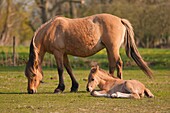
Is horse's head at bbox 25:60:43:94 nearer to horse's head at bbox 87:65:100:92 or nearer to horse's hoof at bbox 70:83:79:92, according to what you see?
horse's hoof at bbox 70:83:79:92

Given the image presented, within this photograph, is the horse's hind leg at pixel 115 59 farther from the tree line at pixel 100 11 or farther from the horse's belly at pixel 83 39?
the tree line at pixel 100 11

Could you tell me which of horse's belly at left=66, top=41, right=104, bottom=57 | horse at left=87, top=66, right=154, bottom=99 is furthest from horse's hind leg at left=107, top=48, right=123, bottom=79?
horse at left=87, top=66, right=154, bottom=99

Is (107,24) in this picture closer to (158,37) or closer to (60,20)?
(60,20)

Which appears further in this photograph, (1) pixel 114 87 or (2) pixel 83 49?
(2) pixel 83 49

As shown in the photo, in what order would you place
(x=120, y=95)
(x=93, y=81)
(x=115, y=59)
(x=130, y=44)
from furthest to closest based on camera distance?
(x=130, y=44), (x=115, y=59), (x=93, y=81), (x=120, y=95)

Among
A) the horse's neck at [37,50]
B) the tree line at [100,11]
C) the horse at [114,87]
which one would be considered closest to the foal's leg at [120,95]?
the horse at [114,87]

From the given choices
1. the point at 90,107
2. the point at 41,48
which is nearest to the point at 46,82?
the point at 41,48

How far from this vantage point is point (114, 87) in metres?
14.4

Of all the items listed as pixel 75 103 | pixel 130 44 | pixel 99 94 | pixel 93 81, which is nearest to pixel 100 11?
pixel 130 44

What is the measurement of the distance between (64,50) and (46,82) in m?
4.19

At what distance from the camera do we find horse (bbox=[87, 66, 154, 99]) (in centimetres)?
1395

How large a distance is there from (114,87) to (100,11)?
48671 millimetres

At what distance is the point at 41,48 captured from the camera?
54.6 ft

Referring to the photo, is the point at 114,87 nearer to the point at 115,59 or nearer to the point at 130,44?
the point at 115,59
